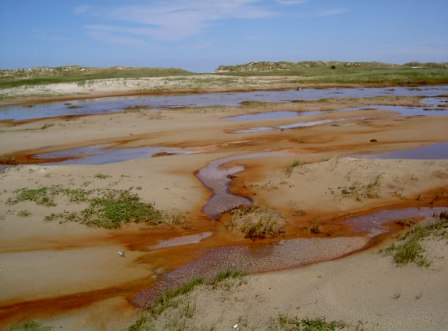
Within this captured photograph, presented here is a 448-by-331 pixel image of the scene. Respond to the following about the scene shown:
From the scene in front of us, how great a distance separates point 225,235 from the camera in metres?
10.0

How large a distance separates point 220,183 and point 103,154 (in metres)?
7.63

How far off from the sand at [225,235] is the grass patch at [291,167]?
1.14ft

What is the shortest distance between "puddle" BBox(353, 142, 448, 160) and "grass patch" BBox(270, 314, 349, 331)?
477 inches

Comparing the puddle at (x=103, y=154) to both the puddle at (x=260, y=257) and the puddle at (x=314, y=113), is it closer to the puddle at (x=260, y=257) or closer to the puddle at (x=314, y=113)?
the puddle at (x=314, y=113)

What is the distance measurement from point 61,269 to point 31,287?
0.72 meters

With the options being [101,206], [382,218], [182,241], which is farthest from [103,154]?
[382,218]

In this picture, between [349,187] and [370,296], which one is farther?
[349,187]

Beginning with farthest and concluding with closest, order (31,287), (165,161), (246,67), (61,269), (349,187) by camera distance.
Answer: (246,67) < (165,161) < (349,187) < (61,269) < (31,287)

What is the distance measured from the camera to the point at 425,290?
6.73 metres

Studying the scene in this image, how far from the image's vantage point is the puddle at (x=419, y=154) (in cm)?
1708

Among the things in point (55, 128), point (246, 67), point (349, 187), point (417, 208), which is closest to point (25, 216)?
point (349, 187)

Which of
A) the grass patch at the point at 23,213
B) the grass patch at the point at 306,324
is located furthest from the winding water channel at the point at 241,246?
the grass patch at the point at 23,213

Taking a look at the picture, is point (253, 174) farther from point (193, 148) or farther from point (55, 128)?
point (55, 128)

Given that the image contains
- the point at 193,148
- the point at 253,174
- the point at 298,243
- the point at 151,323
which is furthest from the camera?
the point at 193,148
